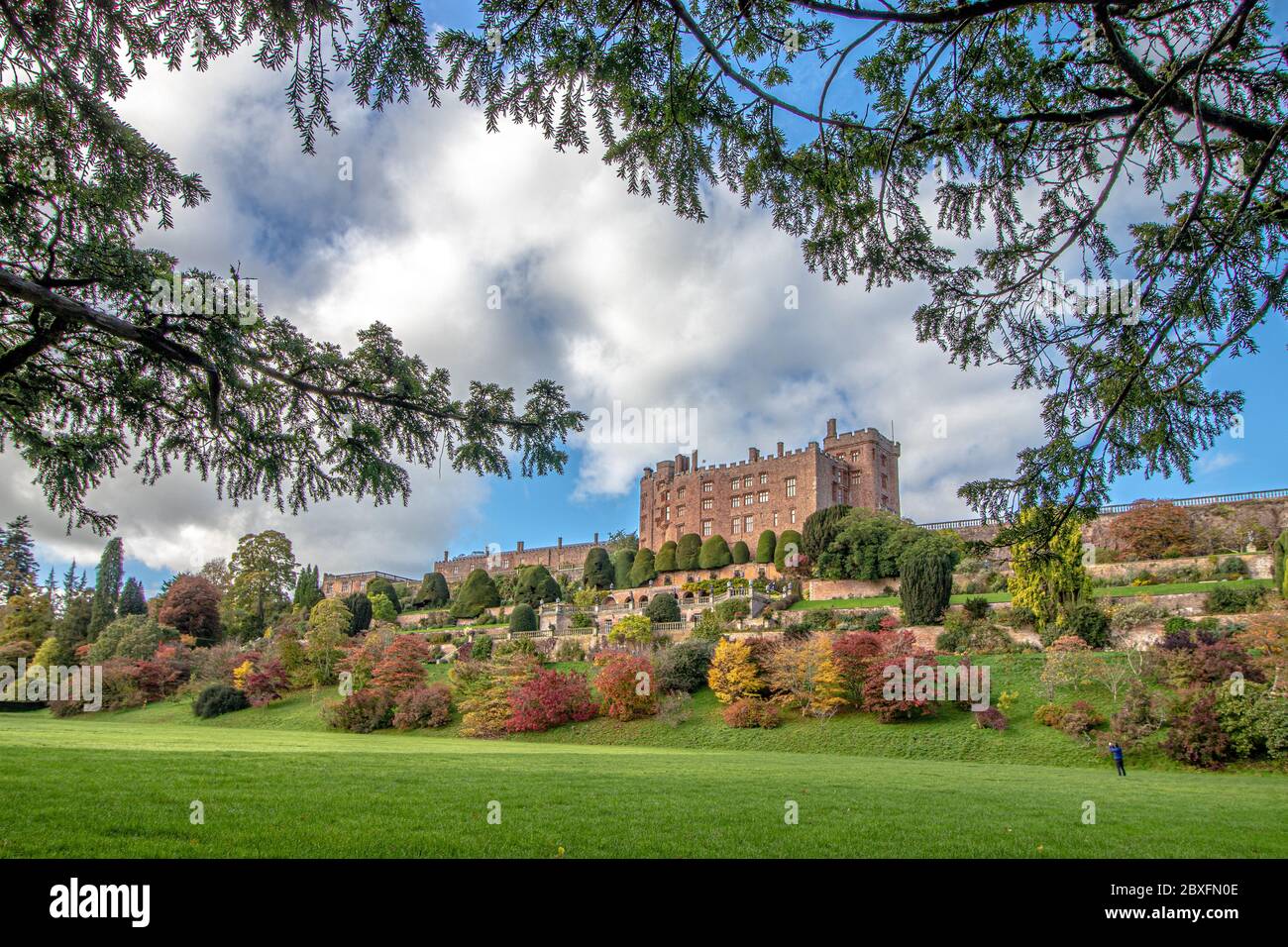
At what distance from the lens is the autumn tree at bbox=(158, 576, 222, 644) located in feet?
150

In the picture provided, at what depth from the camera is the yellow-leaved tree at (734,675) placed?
24255 mm

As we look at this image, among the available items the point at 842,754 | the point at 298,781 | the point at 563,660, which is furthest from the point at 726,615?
the point at 298,781

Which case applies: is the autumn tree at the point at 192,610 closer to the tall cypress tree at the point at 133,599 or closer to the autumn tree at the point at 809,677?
the tall cypress tree at the point at 133,599

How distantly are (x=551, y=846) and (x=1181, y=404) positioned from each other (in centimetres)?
542

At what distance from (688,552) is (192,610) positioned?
32.9 metres

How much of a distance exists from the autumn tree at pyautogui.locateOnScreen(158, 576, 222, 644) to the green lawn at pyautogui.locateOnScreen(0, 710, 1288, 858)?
127 feet

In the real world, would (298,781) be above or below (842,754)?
above

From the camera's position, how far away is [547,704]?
2503cm

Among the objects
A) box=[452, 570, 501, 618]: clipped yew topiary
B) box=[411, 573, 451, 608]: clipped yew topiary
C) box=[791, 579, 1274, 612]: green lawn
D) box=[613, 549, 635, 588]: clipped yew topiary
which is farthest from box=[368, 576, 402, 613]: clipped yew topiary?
box=[791, 579, 1274, 612]: green lawn

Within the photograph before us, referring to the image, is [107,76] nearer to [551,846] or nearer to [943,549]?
[551,846]

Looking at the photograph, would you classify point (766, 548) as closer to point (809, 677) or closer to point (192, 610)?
point (809, 677)

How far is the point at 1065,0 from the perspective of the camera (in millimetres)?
3332

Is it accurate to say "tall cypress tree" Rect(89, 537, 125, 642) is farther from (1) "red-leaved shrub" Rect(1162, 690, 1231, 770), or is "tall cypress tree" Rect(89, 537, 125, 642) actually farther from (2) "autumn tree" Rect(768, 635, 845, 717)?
(1) "red-leaved shrub" Rect(1162, 690, 1231, 770)

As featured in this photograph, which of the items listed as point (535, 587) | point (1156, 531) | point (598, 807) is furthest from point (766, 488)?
point (598, 807)
